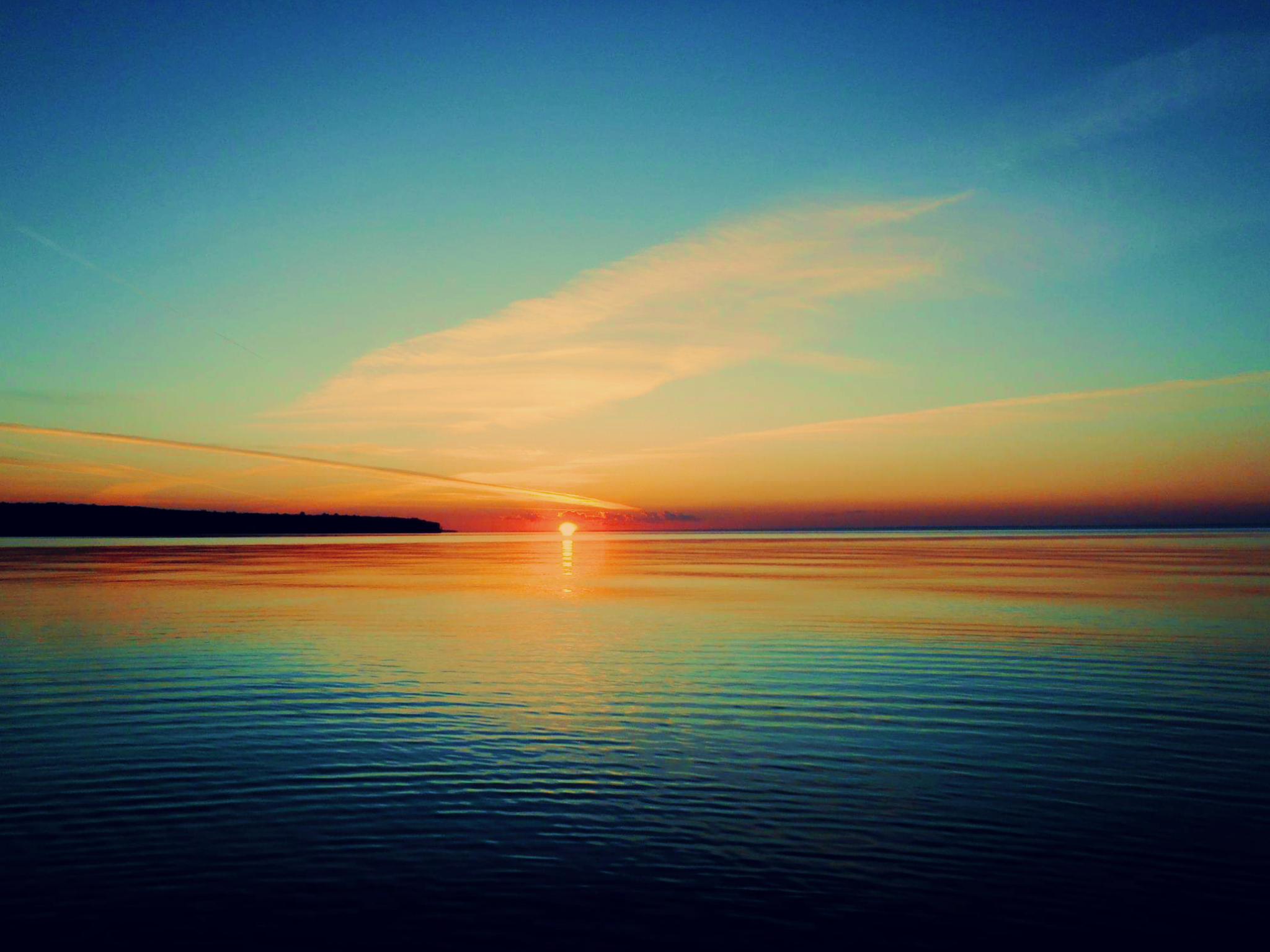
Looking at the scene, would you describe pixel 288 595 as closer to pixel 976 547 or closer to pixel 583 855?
pixel 583 855

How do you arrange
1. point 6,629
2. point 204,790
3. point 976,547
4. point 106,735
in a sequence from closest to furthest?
point 204,790 → point 106,735 → point 6,629 → point 976,547

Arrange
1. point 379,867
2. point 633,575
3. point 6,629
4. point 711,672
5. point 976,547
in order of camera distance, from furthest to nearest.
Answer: point 976,547, point 633,575, point 6,629, point 711,672, point 379,867

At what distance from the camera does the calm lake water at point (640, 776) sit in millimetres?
8930

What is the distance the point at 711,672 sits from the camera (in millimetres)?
21844

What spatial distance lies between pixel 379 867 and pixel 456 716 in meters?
7.50

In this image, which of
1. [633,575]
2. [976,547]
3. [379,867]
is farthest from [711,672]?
[976,547]

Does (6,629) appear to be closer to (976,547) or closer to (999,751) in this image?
(999,751)

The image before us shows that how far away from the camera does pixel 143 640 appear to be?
90.1 ft

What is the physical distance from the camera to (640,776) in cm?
1309

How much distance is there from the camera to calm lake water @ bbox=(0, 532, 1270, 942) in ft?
29.3

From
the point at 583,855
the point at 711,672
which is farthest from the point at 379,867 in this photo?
the point at 711,672

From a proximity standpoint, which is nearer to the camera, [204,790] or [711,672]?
[204,790]

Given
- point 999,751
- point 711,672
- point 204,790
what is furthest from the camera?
point 711,672

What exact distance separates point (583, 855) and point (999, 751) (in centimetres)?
734
